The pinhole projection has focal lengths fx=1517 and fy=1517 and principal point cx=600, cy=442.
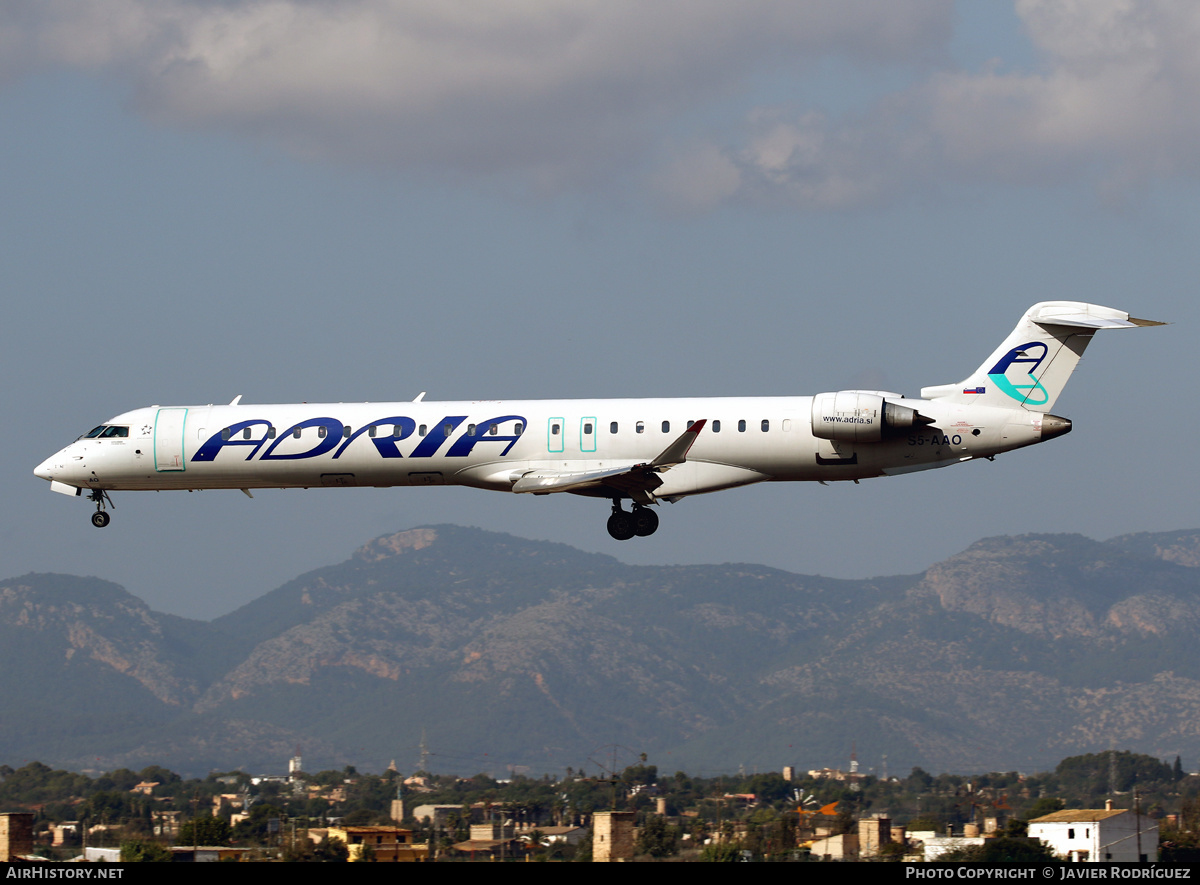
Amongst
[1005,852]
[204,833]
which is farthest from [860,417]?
[204,833]

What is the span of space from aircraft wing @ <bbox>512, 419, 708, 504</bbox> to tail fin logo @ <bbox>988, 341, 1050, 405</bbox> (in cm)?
803

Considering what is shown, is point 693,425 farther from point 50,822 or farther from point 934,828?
point 50,822

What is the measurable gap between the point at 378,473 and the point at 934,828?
2586 cm

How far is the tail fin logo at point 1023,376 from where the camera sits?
38812 mm

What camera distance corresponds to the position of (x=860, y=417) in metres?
37.1

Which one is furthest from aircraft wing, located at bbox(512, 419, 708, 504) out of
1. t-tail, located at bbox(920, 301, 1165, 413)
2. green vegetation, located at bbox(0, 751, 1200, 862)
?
green vegetation, located at bbox(0, 751, 1200, 862)

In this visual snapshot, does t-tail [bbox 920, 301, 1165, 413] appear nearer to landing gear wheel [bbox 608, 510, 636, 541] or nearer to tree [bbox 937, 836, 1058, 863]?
landing gear wheel [bbox 608, 510, 636, 541]

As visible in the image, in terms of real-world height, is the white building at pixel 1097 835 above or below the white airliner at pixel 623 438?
below

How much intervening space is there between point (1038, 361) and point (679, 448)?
32.9 feet

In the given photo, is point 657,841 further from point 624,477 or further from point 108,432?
point 108,432

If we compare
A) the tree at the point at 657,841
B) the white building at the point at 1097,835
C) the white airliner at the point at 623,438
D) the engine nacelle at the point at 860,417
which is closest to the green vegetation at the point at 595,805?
the tree at the point at 657,841

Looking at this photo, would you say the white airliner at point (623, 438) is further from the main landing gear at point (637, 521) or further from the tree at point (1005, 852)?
the tree at point (1005, 852)

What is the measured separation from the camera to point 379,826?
5903 centimetres

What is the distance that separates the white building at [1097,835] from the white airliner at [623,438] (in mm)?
19453
